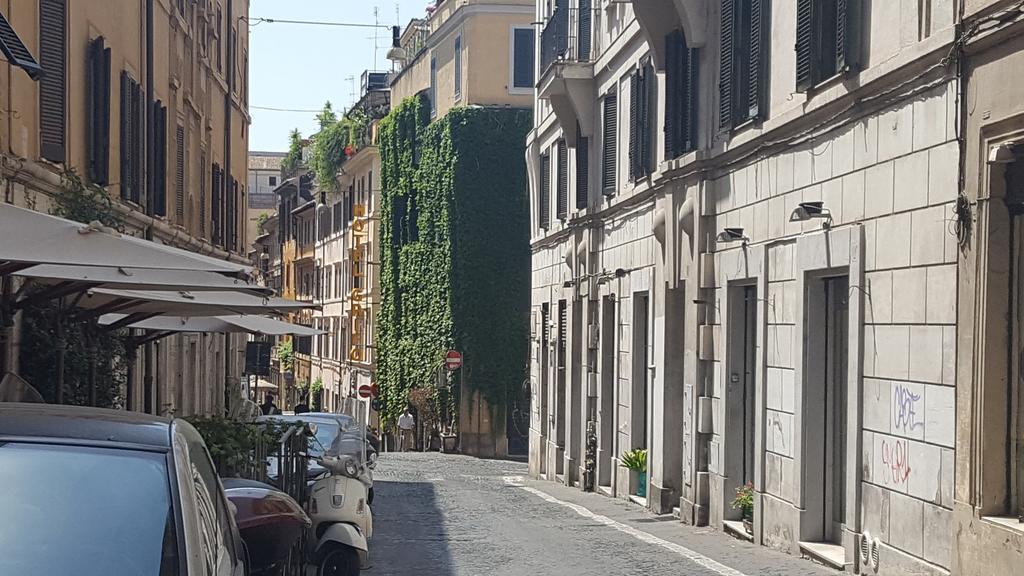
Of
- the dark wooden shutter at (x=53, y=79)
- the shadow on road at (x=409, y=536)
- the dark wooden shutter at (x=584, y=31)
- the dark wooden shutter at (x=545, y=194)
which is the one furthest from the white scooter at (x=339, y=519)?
the dark wooden shutter at (x=545, y=194)

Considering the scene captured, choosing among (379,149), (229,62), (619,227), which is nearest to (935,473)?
(619,227)

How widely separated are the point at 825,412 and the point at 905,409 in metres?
2.37

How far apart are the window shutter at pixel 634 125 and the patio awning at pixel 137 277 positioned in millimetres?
→ 12067

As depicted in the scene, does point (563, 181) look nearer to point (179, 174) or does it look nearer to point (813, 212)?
point (179, 174)

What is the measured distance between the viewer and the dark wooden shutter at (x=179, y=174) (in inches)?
947

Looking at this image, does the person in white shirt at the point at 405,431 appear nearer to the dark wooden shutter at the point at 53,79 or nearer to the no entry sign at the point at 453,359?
the no entry sign at the point at 453,359

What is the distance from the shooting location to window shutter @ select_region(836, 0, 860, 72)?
11977 millimetres

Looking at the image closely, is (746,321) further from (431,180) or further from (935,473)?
(431,180)

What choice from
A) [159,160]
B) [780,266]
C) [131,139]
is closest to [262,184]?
[159,160]

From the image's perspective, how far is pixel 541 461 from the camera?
101ft

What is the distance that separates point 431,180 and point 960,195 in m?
36.5

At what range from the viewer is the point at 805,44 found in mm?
13133

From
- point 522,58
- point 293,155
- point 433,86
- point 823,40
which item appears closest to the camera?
point 823,40

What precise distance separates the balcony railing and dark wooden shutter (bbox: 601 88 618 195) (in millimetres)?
1514
